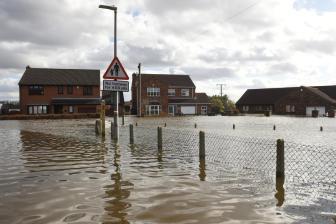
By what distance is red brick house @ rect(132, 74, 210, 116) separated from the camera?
2662 inches

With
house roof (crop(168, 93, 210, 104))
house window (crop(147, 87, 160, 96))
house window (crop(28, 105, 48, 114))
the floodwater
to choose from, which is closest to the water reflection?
the floodwater

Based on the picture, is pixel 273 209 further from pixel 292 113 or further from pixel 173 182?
pixel 292 113

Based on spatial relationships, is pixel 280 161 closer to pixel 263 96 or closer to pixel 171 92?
pixel 171 92

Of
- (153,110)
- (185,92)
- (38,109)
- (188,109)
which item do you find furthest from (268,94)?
(38,109)

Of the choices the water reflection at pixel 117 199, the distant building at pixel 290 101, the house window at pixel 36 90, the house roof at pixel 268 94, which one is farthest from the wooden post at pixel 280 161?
the house roof at pixel 268 94

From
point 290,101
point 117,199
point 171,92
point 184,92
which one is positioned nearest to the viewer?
point 117,199

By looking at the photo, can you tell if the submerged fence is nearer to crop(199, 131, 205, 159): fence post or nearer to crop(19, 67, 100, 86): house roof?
crop(199, 131, 205, 159): fence post

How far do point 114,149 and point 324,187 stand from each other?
7.88m

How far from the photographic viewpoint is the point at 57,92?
58.5 m

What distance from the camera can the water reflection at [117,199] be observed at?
523 centimetres

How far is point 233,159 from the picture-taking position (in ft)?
36.3

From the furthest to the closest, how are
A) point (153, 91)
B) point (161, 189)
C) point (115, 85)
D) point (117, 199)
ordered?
point (153, 91) → point (115, 85) → point (161, 189) → point (117, 199)

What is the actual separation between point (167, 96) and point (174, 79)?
19.2 feet

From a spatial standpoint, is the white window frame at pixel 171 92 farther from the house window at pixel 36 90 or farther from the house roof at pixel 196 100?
the house window at pixel 36 90
